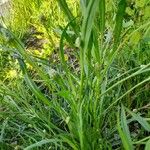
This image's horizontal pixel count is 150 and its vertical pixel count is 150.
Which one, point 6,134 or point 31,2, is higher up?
point 31,2

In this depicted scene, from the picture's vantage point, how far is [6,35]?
131cm

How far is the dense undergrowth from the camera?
4.23 feet

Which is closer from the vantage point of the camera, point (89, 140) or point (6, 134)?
point (89, 140)

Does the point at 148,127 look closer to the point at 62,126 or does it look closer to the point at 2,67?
the point at 62,126

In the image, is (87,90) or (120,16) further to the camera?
(87,90)

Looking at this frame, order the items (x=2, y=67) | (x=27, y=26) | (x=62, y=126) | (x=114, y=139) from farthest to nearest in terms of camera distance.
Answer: (x=27, y=26), (x=2, y=67), (x=62, y=126), (x=114, y=139)

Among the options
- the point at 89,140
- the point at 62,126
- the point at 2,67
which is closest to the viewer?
the point at 89,140

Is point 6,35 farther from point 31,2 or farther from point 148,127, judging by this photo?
point 31,2

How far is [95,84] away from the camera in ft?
4.95


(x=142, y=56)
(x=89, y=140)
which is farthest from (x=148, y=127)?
(x=142, y=56)

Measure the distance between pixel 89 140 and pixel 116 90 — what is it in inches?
19.8

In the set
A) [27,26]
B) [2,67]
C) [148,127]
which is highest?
[27,26]

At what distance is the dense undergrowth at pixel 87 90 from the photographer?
129 cm

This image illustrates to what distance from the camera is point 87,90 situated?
1513mm
